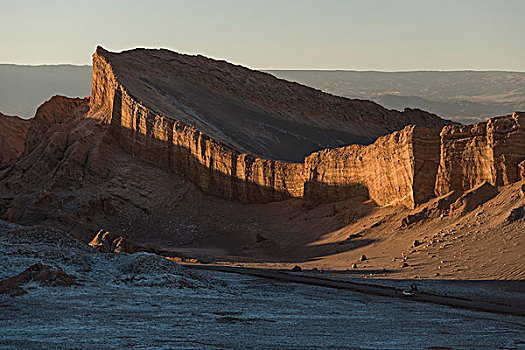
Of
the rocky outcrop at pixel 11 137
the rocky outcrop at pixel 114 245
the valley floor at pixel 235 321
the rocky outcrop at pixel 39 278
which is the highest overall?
the rocky outcrop at pixel 11 137

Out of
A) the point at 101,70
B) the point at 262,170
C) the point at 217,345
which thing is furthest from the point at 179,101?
the point at 217,345

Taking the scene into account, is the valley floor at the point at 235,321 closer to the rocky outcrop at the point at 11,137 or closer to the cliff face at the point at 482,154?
the cliff face at the point at 482,154

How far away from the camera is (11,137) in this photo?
61.5 m

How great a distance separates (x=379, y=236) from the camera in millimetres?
26406

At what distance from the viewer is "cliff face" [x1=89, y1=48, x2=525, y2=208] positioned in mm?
25078

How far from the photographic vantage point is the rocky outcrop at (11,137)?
59097mm

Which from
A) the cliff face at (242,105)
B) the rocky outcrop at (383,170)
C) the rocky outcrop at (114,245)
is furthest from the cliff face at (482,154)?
the cliff face at (242,105)

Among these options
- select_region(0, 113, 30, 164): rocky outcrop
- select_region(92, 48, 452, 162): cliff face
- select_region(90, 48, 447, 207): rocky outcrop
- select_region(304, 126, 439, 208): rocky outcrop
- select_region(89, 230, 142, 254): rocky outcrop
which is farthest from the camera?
select_region(0, 113, 30, 164): rocky outcrop

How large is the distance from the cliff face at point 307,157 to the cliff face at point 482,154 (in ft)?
0.11

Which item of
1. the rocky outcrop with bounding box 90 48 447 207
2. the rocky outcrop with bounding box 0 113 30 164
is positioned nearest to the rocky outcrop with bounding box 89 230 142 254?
the rocky outcrop with bounding box 90 48 447 207

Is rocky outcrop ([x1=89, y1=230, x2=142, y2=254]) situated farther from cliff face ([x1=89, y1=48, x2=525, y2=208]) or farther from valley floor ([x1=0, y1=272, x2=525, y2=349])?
valley floor ([x1=0, y1=272, x2=525, y2=349])

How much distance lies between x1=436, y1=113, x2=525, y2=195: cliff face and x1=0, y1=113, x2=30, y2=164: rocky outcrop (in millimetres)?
41056

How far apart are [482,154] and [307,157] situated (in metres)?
8.83

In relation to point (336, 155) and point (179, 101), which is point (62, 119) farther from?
point (336, 155)
